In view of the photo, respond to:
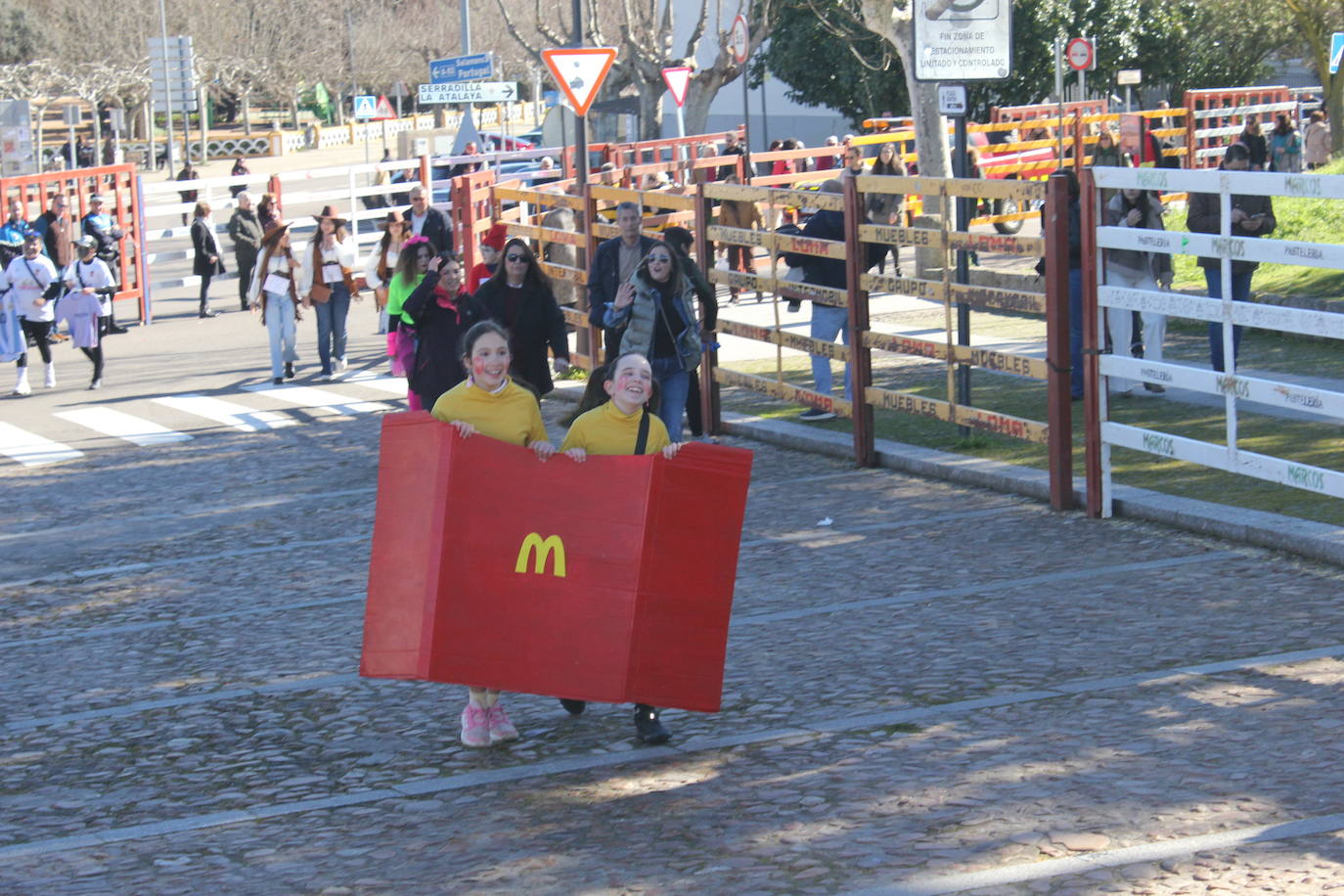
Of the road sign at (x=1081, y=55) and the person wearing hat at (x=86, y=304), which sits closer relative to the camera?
the person wearing hat at (x=86, y=304)

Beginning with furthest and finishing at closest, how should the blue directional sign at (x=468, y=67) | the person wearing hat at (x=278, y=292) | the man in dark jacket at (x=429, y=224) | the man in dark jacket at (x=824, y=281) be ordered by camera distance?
1. the blue directional sign at (x=468, y=67)
2. the man in dark jacket at (x=429, y=224)
3. the person wearing hat at (x=278, y=292)
4. the man in dark jacket at (x=824, y=281)

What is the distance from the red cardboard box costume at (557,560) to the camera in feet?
20.8

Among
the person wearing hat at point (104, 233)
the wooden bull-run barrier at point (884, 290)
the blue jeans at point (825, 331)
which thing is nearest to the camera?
the wooden bull-run barrier at point (884, 290)

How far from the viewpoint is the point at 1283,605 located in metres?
7.78

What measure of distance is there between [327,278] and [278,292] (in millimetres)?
658

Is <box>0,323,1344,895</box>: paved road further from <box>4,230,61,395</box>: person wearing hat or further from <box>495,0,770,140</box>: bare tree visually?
<box>495,0,770,140</box>: bare tree

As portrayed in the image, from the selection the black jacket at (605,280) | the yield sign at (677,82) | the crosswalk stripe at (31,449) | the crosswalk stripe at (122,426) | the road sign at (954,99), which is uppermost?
the yield sign at (677,82)

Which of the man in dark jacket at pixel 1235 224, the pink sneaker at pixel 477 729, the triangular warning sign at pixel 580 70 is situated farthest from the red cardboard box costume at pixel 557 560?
the triangular warning sign at pixel 580 70

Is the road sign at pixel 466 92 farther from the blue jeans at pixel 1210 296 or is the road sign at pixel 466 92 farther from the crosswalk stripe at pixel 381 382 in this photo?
the blue jeans at pixel 1210 296

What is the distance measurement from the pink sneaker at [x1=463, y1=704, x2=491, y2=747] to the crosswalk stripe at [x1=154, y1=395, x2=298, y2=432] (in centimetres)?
988

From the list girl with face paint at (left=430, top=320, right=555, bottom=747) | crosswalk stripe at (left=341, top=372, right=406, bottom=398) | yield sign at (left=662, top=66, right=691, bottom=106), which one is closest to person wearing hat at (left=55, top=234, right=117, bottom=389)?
crosswalk stripe at (left=341, top=372, right=406, bottom=398)

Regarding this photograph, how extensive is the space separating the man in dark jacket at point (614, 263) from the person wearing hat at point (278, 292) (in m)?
6.18

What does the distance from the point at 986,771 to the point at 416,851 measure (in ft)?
6.09

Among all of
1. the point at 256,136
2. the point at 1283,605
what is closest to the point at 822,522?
the point at 1283,605
